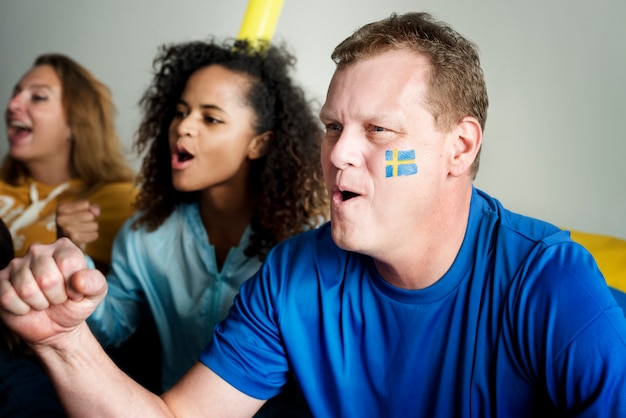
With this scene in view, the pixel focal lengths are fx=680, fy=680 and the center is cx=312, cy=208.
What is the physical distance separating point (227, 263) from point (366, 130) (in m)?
0.71

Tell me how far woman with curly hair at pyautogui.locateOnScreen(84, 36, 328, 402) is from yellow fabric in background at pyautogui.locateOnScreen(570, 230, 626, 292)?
0.68 m

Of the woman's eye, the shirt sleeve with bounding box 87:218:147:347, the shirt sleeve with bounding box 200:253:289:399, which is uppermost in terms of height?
the woman's eye

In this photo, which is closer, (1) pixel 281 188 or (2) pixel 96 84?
(1) pixel 281 188

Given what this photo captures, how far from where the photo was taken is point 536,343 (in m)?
0.92

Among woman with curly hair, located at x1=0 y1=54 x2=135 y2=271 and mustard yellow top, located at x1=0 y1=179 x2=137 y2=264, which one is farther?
woman with curly hair, located at x1=0 y1=54 x2=135 y2=271

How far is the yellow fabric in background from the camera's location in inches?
49.7

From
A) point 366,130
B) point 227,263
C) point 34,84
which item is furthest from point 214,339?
point 34,84

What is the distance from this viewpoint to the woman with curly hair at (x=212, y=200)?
→ 1.63 m

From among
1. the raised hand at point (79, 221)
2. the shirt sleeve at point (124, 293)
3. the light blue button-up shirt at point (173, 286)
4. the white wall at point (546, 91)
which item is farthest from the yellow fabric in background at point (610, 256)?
the raised hand at point (79, 221)

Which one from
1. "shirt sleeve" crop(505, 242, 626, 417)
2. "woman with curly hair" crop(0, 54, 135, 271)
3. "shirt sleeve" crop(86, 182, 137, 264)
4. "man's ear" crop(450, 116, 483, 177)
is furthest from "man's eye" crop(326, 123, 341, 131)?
"woman with curly hair" crop(0, 54, 135, 271)

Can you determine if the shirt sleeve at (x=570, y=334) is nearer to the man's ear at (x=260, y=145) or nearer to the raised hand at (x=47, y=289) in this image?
the raised hand at (x=47, y=289)

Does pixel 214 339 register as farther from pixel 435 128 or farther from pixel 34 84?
pixel 34 84

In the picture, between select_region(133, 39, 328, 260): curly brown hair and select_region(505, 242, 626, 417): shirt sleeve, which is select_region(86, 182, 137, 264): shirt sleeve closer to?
select_region(133, 39, 328, 260): curly brown hair

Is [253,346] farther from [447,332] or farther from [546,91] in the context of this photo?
[546,91]
